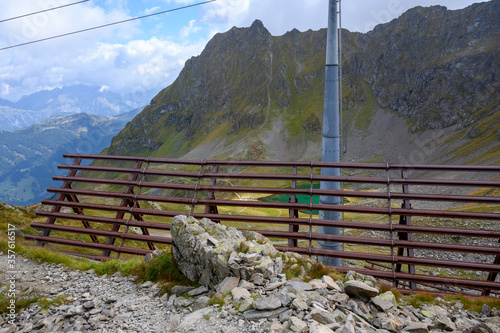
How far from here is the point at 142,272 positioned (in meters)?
7.72

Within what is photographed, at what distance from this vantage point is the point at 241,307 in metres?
5.51

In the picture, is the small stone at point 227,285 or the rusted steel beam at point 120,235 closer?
the small stone at point 227,285

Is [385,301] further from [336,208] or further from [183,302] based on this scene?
[183,302]

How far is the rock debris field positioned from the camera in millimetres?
5180

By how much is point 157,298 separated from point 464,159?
177928 millimetres

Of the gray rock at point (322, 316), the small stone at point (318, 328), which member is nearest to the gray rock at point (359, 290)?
the gray rock at point (322, 316)

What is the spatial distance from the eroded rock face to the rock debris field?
0.09ft

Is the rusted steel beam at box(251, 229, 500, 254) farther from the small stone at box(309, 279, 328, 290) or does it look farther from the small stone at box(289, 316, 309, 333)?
the small stone at box(289, 316, 309, 333)

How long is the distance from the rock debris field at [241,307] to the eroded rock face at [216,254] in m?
0.03

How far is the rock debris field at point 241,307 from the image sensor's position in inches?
204

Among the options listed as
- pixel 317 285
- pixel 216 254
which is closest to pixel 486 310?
pixel 317 285

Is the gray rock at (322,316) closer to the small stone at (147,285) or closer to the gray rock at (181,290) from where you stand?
the gray rock at (181,290)

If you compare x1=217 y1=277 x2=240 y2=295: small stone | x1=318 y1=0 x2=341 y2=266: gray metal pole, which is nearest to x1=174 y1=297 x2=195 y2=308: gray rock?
x1=217 y1=277 x2=240 y2=295: small stone

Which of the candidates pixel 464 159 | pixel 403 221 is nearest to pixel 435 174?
pixel 464 159
